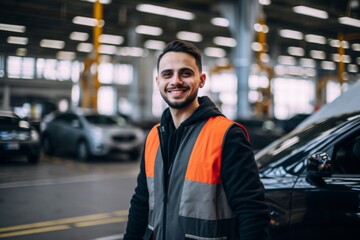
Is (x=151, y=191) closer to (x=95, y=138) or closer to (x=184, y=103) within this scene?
(x=184, y=103)

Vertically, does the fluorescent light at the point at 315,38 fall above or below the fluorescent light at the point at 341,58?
above

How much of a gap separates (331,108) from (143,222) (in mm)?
3586

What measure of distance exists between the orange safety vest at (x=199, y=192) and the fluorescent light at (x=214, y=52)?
30977 millimetres

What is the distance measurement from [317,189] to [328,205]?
0.42 ft

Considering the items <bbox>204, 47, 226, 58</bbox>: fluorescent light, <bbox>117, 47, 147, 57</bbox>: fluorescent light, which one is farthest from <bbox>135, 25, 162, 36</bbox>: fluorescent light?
<bbox>204, 47, 226, 58</bbox>: fluorescent light

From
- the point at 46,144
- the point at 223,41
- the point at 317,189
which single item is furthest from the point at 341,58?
the point at 223,41

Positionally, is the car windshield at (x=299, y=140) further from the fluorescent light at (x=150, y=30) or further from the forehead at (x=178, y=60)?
the fluorescent light at (x=150, y=30)

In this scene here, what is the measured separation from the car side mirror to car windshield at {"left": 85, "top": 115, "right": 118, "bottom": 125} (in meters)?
10.8

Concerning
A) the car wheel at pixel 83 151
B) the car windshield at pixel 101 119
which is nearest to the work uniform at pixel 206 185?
the car wheel at pixel 83 151

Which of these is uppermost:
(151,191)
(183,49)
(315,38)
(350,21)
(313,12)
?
(313,12)

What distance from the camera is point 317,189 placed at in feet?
9.57

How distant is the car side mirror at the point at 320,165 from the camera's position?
2.78 metres

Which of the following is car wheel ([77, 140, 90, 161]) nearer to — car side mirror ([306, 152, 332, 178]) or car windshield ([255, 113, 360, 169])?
car windshield ([255, 113, 360, 169])

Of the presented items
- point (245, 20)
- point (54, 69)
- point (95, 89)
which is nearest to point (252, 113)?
point (245, 20)
